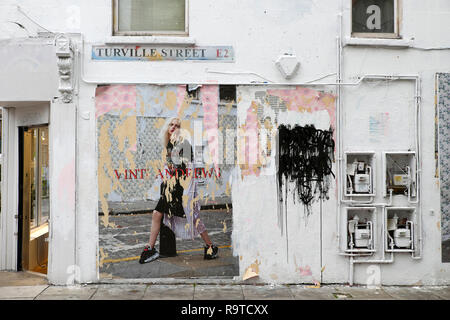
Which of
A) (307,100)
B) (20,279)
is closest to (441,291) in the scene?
(307,100)

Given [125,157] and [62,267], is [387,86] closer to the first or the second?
[125,157]

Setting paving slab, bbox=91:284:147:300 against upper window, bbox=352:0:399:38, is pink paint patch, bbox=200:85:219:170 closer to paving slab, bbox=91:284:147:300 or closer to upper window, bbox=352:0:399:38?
paving slab, bbox=91:284:147:300

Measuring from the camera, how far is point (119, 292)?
6453 millimetres

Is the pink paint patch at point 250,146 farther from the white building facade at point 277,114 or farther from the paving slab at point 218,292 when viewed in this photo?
the paving slab at point 218,292

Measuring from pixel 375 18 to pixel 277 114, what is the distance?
2.44 metres

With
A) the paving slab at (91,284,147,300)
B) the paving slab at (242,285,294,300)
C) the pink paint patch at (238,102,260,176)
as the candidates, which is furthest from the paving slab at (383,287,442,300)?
the paving slab at (91,284,147,300)

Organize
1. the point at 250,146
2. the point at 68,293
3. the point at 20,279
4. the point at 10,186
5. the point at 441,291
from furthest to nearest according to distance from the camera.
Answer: the point at 10,186, the point at 20,279, the point at 250,146, the point at 441,291, the point at 68,293

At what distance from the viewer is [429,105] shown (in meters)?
7.04

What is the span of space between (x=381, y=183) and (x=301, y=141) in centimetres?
149

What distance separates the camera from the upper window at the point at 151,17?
23.2 feet

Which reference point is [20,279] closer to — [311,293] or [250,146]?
[250,146]

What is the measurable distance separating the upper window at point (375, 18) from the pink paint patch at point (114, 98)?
3.88 m

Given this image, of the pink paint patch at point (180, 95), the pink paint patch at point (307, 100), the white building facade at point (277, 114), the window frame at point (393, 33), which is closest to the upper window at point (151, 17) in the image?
the white building facade at point (277, 114)

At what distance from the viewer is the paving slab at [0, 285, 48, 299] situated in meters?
6.25
